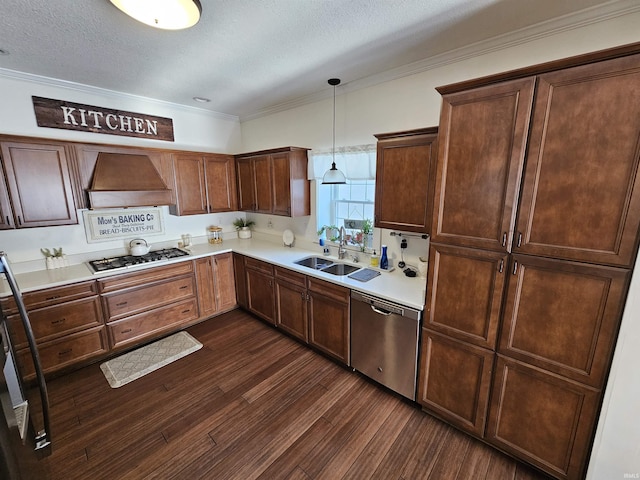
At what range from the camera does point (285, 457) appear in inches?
71.8

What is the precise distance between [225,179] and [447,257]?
122 inches

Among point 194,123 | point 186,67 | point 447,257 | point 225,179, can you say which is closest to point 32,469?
point 447,257

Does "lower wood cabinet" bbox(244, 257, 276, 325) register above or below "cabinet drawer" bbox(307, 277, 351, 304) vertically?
below

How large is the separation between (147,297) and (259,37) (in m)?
2.75

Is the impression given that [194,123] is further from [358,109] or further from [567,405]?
[567,405]

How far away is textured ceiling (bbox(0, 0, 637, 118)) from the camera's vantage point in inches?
63.4

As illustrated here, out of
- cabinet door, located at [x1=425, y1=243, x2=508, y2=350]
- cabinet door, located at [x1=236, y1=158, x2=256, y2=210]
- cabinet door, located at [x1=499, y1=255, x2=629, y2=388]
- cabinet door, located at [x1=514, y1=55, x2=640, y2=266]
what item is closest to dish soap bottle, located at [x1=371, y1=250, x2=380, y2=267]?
cabinet door, located at [x1=425, y1=243, x2=508, y2=350]

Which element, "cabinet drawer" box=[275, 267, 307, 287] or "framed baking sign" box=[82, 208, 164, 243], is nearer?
"cabinet drawer" box=[275, 267, 307, 287]

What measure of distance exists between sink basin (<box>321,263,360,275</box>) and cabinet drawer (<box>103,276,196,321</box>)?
1.71m

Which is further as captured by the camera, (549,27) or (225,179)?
(225,179)

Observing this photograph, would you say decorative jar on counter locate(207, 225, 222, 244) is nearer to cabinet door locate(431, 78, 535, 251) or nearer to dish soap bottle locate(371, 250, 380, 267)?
dish soap bottle locate(371, 250, 380, 267)

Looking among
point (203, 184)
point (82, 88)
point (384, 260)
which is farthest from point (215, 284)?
point (82, 88)

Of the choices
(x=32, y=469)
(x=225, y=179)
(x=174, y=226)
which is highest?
(x=225, y=179)

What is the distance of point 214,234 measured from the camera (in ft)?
13.3
